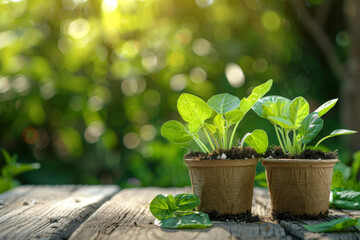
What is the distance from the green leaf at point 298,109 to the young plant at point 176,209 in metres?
0.32

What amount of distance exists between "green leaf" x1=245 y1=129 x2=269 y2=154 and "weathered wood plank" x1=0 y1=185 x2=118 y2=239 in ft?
1.56

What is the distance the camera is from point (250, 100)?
0.98 metres

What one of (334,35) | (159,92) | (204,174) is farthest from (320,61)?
(204,174)

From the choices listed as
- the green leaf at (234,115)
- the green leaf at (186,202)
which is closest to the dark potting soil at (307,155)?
the green leaf at (234,115)

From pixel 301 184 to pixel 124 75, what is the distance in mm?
1863

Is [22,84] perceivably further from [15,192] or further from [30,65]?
[15,192]

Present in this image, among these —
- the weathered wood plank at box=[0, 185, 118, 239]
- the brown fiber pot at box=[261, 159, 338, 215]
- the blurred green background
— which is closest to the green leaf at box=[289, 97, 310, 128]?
the brown fiber pot at box=[261, 159, 338, 215]

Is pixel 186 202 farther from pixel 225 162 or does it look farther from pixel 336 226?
pixel 336 226

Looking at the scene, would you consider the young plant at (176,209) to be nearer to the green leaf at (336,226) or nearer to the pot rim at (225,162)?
the pot rim at (225,162)

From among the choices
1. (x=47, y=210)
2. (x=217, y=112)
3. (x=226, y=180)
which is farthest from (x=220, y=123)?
(x=47, y=210)

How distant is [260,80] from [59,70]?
4.58 feet

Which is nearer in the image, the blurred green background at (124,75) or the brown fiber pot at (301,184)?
the brown fiber pot at (301,184)

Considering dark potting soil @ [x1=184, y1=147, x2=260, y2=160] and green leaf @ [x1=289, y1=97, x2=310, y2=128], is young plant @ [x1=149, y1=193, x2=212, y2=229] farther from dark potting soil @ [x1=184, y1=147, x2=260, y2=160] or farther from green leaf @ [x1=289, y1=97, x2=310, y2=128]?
green leaf @ [x1=289, y1=97, x2=310, y2=128]

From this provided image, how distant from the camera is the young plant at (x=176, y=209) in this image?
898mm
